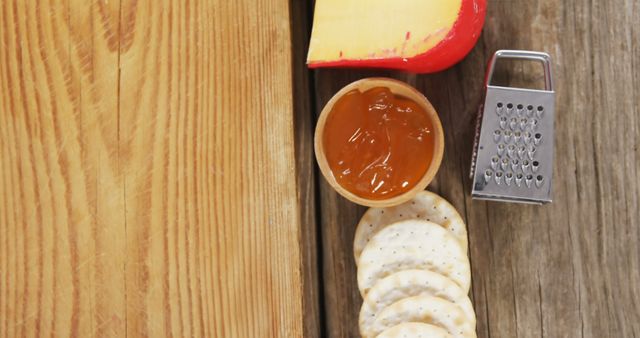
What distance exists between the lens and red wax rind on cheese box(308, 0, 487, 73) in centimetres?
88

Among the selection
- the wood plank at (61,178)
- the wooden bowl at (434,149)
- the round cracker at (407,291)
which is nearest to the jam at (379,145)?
the wooden bowl at (434,149)

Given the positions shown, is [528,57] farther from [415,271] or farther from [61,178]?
[61,178]

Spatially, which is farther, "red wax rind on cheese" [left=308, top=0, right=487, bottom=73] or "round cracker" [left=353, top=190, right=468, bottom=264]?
"round cracker" [left=353, top=190, right=468, bottom=264]

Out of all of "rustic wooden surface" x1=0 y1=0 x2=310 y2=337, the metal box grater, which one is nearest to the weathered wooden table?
"rustic wooden surface" x1=0 y1=0 x2=310 y2=337

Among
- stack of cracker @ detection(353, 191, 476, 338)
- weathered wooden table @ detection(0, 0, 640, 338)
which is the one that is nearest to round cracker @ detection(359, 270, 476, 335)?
stack of cracker @ detection(353, 191, 476, 338)

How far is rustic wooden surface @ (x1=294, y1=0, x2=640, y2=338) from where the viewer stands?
1.02m

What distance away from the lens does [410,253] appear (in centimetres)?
99

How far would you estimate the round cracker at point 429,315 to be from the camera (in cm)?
94

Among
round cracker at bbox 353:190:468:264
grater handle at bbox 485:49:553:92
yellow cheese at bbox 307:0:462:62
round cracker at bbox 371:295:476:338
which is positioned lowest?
round cracker at bbox 371:295:476:338

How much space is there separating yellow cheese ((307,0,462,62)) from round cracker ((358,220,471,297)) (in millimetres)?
267

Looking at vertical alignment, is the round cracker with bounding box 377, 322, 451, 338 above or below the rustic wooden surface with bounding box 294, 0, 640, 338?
below

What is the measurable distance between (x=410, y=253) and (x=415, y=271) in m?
0.03

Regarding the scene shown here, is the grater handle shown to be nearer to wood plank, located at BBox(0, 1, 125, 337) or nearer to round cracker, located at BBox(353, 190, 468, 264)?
round cracker, located at BBox(353, 190, 468, 264)

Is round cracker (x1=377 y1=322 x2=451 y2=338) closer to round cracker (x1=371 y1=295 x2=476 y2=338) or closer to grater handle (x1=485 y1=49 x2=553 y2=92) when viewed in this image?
round cracker (x1=371 y1=295 x2=476 y2=338)
